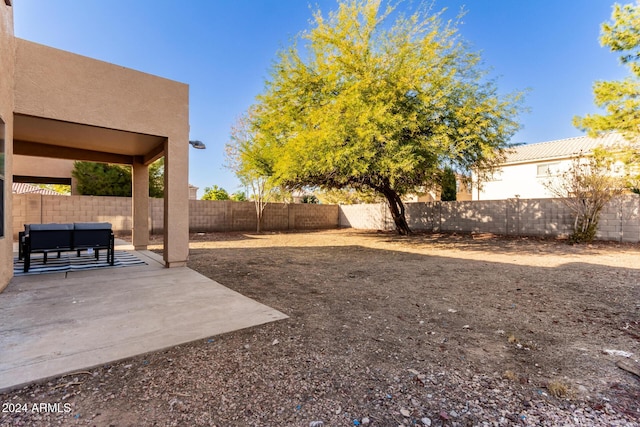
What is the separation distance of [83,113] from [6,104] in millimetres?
951

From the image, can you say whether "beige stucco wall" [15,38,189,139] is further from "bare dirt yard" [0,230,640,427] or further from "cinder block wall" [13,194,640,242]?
"cinder block wall" [13,194,640,242]

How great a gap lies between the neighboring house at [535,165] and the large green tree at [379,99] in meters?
9.04

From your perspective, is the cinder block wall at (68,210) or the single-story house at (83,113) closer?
the single-story house at (83,113)

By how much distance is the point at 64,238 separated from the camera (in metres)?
5.72

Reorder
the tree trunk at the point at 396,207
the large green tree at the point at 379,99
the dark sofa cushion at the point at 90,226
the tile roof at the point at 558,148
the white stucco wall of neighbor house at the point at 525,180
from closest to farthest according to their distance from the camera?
the dark sofa cushion at the point at 90,226 < the large green tree at the point at 379,99 < the tree trunk at the point at 396,207 < the tile roof at the point at 558,148 < the white stucco wall of neighbor house at the point at 525,180

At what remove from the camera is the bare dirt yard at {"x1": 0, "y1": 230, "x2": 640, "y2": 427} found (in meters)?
1.81

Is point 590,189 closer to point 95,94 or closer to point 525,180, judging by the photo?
point 525,180

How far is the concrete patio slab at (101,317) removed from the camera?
7.69 ft

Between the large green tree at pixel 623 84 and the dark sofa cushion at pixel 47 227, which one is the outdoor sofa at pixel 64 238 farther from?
the large green tree at pixel 623 84

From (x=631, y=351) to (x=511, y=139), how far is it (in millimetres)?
10194

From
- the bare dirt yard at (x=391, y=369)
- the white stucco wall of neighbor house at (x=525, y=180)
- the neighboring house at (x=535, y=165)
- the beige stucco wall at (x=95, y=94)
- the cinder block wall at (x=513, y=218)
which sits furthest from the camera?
the white stucco wall of neighbor house at (x=525, y=180)

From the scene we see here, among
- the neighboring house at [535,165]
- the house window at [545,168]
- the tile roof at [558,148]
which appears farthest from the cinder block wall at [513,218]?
the house window at [545,168]

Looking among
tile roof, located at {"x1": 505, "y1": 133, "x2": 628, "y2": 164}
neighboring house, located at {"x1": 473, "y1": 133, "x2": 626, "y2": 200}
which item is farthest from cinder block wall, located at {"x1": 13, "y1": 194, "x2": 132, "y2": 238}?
tile roof, located at {"x1": 505, "y1": 133, "x2": 628, "y2": 164}

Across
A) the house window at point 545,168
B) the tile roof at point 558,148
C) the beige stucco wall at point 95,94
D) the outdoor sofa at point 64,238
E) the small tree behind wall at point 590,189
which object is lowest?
the outdoor sofa at point 64,238
